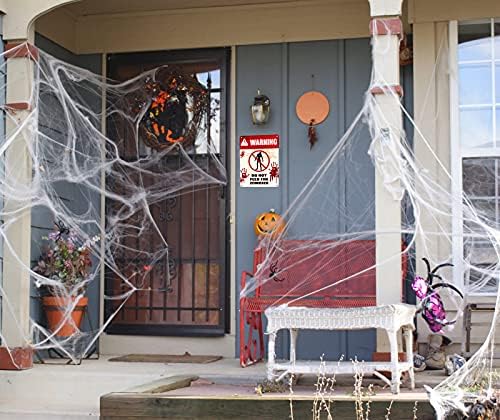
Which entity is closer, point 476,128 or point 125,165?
point 476,128

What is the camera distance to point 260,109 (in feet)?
26.7

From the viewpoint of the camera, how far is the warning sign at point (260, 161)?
8.21m

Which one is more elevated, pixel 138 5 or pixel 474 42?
pixel 138 5

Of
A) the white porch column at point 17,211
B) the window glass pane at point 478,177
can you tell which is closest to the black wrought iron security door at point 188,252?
the white porch column at point 17,211

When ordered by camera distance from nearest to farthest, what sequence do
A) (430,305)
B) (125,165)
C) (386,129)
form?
(386,129) → (430,305) → (125,165)

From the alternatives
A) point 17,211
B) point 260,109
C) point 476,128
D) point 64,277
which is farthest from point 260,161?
point 17,211

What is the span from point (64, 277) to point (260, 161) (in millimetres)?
2017

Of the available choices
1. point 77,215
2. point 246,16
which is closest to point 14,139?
point 77,215

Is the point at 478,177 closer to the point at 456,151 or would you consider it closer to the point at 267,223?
the point at 456,151

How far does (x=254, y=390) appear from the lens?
236 inches

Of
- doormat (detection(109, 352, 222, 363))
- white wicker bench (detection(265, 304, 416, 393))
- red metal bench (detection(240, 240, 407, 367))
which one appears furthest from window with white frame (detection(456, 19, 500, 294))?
doormat (detection(109, 352, 222, 363))

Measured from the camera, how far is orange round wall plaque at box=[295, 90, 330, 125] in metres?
8.14

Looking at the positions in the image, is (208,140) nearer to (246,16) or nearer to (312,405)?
(246,16)

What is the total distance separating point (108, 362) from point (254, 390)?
2061 mm
